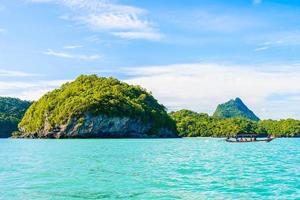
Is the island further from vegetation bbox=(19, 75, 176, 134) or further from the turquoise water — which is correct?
the turquoise water

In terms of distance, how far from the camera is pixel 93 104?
151m

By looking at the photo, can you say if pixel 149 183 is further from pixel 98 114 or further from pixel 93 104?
pixel 93 104

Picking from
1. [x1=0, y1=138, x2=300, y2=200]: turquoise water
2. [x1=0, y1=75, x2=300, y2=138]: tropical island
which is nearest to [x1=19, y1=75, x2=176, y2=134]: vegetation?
[x1=0, y1=75, x2=300, y2=138]: tropical island

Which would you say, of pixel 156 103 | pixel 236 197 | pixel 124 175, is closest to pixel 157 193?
pixel 236 197

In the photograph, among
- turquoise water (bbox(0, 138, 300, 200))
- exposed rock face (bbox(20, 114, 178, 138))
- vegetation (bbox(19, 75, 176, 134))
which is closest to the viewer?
turquoise water (bbox(0, 138, 300, 200))

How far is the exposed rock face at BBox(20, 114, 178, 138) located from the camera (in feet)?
477

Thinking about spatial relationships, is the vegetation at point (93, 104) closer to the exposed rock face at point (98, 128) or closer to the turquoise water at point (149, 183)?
the exposed rock face at point (98, 128)

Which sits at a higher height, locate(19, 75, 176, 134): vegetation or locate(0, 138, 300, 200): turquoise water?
locate(19, 75, 176, 134): vegetation

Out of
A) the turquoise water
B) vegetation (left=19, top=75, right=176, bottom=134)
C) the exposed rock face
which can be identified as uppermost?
vegetation (left=19, top=75, right=176, bottom=134)

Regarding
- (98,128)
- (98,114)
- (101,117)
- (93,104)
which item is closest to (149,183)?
(98,128)

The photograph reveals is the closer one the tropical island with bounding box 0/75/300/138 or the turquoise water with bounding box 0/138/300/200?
the turquoise water with bounding box 0/138/300/200

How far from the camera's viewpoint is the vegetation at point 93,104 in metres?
152

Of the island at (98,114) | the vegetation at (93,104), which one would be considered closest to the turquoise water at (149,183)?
the island at (98,114)

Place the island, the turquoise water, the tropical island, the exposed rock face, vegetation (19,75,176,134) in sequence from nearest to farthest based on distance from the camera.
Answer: the turquoise water
the exposed rock face
the island
the tropical island
vegetation (19,75,176,134)
